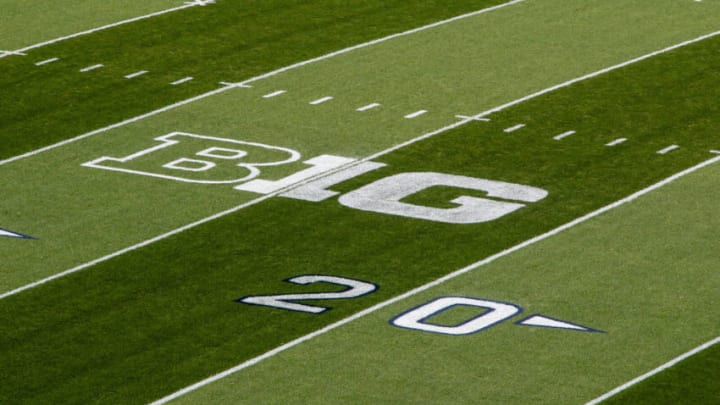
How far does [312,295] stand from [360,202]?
2.52 metres

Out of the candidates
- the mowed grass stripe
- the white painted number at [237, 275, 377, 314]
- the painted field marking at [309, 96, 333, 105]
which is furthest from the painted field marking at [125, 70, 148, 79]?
the white painted number at [237, 275, 377, 314]

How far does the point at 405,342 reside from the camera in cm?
1364

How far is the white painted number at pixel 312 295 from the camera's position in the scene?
14383 millimetres

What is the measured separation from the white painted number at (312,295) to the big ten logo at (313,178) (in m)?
1.82

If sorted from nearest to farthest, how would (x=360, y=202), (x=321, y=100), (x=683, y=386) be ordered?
1. (x=683, y=386)
2. (x=360, y=202)
3. (x=321, y=100)

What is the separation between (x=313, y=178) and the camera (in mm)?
17750

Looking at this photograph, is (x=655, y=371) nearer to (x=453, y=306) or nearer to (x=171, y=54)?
(x=453, y=306)

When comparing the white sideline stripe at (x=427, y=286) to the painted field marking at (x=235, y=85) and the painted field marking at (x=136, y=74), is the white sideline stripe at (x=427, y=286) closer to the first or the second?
the painted field marking at (x=235, y=85)

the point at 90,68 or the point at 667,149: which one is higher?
the point at 90,68

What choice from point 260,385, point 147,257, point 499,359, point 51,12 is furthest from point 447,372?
point 51,12

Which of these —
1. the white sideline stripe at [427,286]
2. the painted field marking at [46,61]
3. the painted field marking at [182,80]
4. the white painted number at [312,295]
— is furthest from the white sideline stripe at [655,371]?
the painted field marking at [46,61]

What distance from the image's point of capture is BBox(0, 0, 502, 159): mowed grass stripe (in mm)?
20172

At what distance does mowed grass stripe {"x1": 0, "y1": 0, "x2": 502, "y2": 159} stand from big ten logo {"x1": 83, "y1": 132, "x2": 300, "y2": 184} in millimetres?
1171

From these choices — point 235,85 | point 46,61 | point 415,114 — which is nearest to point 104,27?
point 46,61
